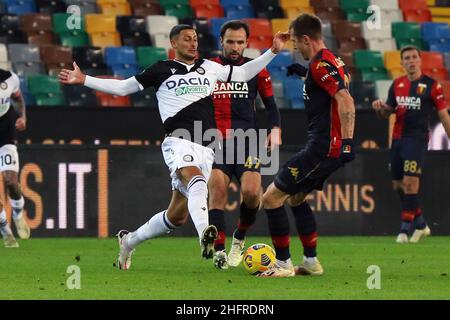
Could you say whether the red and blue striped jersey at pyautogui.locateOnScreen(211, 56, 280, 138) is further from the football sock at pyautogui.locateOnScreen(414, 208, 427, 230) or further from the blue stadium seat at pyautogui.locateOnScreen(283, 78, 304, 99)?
the blue stadium seat at pyautogui.locateOnScreen(283, 78, 304, 99)

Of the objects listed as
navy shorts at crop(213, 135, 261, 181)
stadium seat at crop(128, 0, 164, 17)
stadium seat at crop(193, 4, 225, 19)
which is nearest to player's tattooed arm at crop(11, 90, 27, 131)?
navy shorts at crop(213, 135, 261, 181)

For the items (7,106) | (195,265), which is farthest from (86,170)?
(195,265)

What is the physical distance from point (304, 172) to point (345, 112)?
582 millimetres

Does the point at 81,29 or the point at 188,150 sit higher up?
the point at 81,29

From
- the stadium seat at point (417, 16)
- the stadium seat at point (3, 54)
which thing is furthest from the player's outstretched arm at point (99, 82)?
the stadium seat at point (417, 16)

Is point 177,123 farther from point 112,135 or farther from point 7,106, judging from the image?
point 112,135

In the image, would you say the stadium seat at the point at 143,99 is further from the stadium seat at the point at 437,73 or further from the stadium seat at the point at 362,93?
the stadium seat at the point at 437,73

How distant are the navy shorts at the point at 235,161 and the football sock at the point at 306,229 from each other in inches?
54.0

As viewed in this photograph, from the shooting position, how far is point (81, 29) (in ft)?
64.9

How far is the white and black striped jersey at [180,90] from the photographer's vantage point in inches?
421

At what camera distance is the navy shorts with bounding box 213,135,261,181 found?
11.7m

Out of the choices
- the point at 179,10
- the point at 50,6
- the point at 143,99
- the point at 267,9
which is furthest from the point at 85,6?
the point at 143,99

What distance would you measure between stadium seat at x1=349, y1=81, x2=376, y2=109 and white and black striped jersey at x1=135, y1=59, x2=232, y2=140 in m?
7.10
